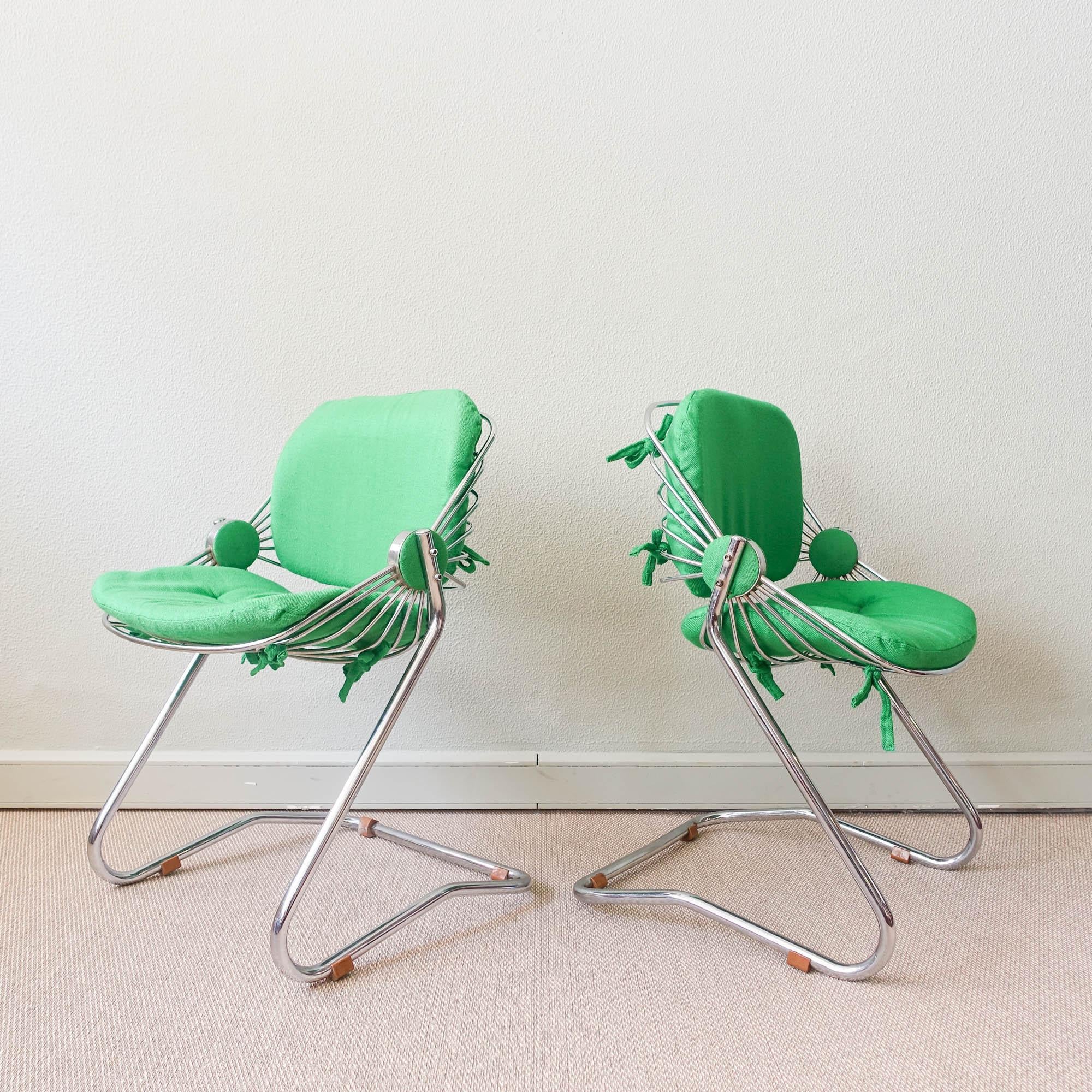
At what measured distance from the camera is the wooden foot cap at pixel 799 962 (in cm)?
112

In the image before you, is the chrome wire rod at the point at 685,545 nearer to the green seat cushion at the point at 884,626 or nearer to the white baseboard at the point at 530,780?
the green seat cushion at the point at 884,626

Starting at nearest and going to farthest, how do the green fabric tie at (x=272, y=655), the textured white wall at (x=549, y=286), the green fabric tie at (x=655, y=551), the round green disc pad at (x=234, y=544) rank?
the green fabric tie at (x=272, y=655)
the green fabric tie at (x=655, y=551)
the round green disc pad at (x=234, y=544)
the textured white wall at (x=549, y=286)

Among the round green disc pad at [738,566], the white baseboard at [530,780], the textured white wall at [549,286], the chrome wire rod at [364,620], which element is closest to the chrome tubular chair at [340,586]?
the chrome wire rod at [364,620]

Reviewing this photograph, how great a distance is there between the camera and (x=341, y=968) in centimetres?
110

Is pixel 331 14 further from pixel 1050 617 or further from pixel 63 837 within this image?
pixel 1050 617

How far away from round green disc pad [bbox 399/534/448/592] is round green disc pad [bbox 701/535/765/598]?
384 mm

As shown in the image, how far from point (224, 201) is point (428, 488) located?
0.85m

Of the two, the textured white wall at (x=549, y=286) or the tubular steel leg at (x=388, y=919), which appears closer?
the tubular steel leg at (x=388, y=919)

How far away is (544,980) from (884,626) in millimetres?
685

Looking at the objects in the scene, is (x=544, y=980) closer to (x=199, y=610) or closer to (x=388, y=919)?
(x=388, y=919)

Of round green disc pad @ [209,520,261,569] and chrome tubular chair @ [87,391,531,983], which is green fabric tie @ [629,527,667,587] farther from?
round green disc pad @ [209,520,261,569]

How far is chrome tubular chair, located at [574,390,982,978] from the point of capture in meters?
1.06

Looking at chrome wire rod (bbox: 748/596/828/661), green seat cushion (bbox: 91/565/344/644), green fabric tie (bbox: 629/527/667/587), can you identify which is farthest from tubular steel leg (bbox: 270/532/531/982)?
chrome wire rod (bbox: 748/596/828/661)

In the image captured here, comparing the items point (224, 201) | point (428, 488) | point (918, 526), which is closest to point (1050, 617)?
point (918, 526)
